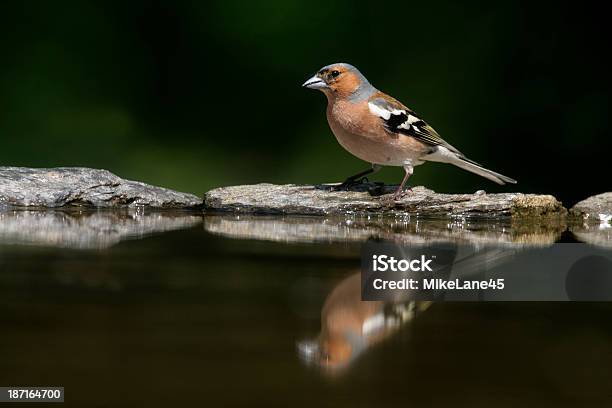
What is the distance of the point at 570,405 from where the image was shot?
757 millimetres

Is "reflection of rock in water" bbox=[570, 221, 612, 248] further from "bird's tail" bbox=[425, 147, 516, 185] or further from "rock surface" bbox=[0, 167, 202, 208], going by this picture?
"rock surface" bbox=[0, 167, 202, 208]

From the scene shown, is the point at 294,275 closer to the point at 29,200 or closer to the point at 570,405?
the point at 570,405

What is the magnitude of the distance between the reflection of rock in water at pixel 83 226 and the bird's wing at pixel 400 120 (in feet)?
2.83

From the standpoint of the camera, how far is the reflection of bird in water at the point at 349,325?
35.7 inches

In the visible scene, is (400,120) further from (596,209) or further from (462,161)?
(596,209)

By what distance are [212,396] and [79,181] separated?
108 inches

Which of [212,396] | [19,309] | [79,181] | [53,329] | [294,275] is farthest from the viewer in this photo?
[79,181]

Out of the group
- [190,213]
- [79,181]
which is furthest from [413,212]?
[79,181]

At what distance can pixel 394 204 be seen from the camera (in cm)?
314

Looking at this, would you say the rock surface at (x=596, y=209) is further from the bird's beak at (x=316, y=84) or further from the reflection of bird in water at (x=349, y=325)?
the reflection of bird in water at (x=349, y=325)

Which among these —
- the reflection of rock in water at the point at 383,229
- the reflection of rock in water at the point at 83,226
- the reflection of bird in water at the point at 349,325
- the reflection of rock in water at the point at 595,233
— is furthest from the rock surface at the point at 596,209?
the reflection of bird in water at the point at 349,325

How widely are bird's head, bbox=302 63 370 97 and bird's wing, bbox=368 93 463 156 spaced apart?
10cm

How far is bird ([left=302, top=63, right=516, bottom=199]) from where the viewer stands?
3285 mm

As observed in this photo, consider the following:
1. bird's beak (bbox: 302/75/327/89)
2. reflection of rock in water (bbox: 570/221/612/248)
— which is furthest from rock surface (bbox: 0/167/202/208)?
reflection of rock in water (bbox: 570/221/612/248)
